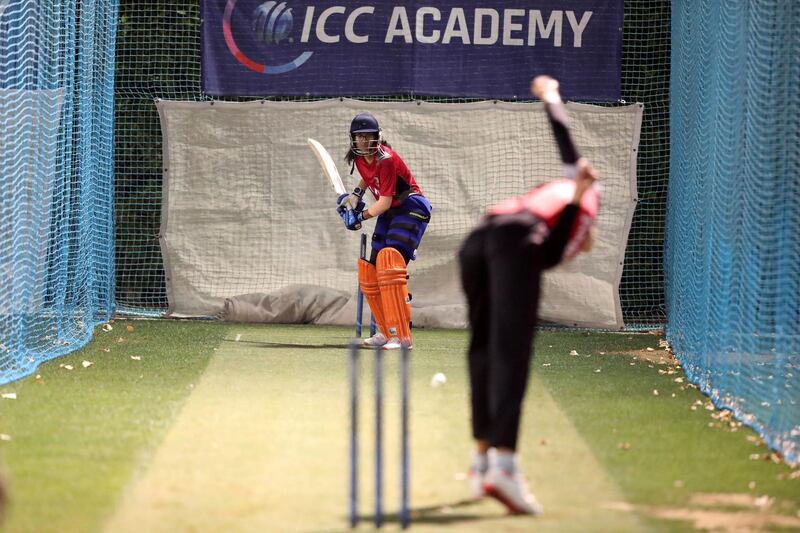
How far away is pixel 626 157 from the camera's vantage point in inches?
482

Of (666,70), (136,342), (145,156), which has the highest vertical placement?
(666,70)

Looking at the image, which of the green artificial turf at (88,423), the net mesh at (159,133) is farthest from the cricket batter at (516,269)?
the net mesh at (159,133)

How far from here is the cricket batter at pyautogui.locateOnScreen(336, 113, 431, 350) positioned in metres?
9.04

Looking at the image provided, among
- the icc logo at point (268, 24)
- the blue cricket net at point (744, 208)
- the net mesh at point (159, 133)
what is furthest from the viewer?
the net mesh at point (159, 133)

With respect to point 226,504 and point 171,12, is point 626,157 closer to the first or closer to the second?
point 171,12

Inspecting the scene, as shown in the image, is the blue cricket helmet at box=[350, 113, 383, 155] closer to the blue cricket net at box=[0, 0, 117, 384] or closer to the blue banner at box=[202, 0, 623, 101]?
the blue cricket net at box=[0, 0, 117, 384]

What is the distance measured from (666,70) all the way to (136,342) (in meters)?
6.06

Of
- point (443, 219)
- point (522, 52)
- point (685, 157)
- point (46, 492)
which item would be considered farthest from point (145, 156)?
point (46, 492)

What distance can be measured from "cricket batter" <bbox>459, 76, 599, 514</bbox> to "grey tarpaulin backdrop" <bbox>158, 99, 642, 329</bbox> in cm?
740

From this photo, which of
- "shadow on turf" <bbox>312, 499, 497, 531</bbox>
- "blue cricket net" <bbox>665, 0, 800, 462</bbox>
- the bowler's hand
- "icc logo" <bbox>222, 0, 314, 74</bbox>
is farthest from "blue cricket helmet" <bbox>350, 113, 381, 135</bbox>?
"shadow on turf" <bbox>312, 499, 497, 531</bbox>

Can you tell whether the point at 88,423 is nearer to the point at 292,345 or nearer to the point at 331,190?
the point at 292,345

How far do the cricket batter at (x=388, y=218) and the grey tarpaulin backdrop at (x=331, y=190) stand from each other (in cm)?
272

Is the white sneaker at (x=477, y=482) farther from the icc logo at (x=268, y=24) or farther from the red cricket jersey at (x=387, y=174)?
the icc logo at (x=268, y=24)

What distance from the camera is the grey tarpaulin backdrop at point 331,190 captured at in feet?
39.7
